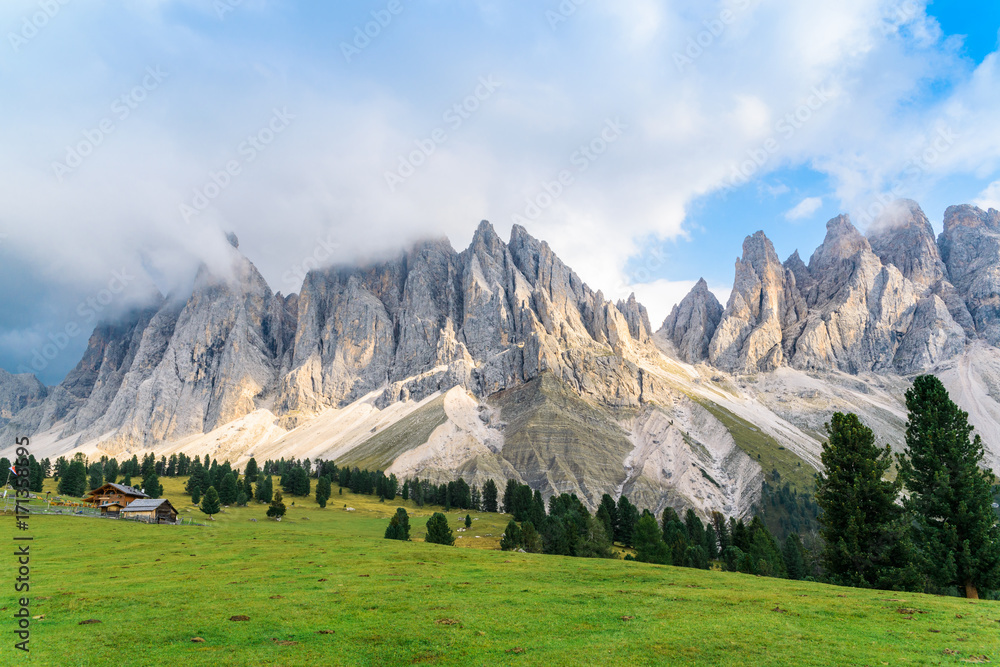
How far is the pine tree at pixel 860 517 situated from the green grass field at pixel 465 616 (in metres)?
4.84

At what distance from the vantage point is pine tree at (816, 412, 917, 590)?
1425 inches

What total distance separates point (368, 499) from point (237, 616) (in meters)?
118

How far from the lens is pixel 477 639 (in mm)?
21359

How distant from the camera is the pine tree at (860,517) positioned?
3619 centimetres

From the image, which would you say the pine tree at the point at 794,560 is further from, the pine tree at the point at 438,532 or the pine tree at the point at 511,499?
the pine tree at the point at 511,499

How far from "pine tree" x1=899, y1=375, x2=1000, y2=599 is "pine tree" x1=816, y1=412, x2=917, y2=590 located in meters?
1.53

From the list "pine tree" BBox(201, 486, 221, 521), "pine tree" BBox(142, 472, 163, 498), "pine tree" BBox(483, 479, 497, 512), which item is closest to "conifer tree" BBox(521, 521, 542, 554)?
"pine tree" BBox(201, 486, 221, 521)

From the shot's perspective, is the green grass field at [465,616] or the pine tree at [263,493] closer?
the green grass field at [465,616]

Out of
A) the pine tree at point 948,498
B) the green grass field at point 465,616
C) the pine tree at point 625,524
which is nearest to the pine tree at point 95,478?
the green grass field at point 465,616

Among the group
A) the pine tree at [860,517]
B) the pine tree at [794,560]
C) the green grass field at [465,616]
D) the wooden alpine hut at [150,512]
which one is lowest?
the pine tree at [794,560]

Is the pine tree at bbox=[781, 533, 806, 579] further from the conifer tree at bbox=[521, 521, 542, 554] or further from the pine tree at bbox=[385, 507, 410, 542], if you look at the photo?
the pine tree at bbox=[385, 507, 410, 542]

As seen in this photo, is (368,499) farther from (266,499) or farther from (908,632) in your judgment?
(908,632)

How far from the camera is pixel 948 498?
36781 millimetres

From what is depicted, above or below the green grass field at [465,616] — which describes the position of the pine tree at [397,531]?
below
